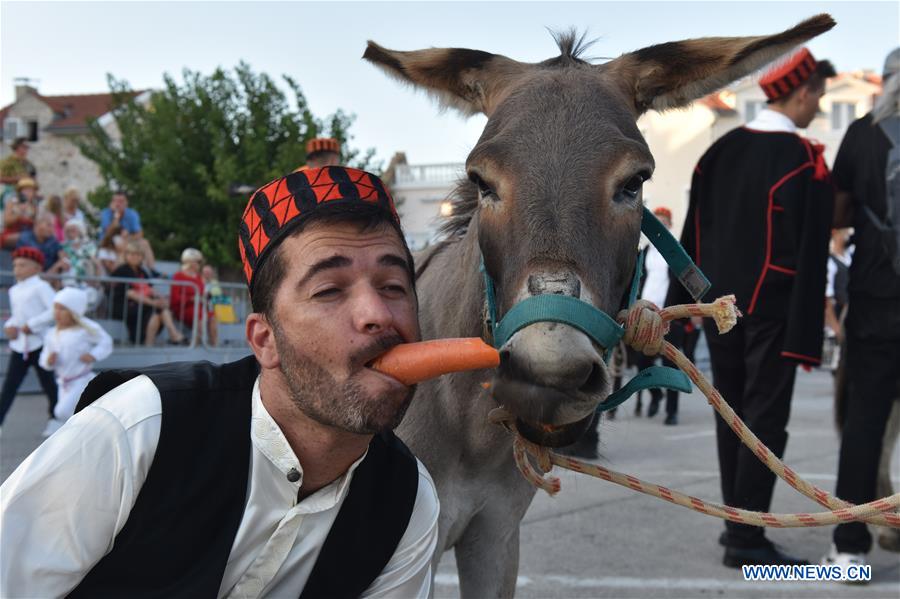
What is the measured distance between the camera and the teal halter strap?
6.68 ft

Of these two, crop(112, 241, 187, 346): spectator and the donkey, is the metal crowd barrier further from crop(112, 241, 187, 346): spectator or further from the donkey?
the donkey

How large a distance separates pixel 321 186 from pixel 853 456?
→ 399 cm

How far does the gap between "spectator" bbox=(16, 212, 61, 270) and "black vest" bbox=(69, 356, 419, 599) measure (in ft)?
34.6

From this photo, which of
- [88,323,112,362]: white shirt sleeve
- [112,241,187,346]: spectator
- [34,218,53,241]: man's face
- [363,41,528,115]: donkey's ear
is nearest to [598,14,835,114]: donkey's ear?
[363,41,528,115]: donkey's ear

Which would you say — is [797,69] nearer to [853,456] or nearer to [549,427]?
[853,456]

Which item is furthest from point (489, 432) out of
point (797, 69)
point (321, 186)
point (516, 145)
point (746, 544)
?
point (797, 69)

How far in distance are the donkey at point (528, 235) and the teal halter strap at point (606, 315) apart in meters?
0.04

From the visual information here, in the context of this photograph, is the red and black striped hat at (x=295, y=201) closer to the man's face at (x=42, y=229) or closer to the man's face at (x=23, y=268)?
the man's face at (x=23, y=268)

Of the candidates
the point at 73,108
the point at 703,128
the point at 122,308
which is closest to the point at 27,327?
the point at 122,308

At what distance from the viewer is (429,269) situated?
368cm

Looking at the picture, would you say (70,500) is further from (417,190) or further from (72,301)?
(417,190)

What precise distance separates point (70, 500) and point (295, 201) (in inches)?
33.8

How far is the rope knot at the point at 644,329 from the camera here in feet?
7.72

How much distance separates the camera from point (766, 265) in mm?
4816
